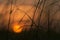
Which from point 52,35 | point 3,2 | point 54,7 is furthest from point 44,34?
point 3,2

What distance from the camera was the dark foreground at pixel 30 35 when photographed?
2.95m

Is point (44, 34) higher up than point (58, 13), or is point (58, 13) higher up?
point (58, 13)

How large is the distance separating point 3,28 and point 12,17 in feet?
0.45

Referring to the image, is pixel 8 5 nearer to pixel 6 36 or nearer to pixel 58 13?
pixel 6 36

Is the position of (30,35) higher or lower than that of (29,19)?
lower

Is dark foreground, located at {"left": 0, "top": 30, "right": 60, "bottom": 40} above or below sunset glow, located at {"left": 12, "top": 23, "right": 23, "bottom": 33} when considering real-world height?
below

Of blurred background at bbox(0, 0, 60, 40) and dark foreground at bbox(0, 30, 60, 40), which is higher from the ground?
blurred background at bbox(0, 0, 60, 40)

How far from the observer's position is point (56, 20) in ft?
10.1

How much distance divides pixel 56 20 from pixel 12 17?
432 millimetres

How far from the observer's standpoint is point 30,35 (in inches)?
117

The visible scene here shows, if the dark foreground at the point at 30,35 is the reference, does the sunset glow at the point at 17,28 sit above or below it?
above

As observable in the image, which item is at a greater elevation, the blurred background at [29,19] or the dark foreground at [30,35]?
the blurred background at [29,19]

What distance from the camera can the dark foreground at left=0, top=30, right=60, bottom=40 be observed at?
295cm

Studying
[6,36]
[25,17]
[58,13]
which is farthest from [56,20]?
[6,36]
